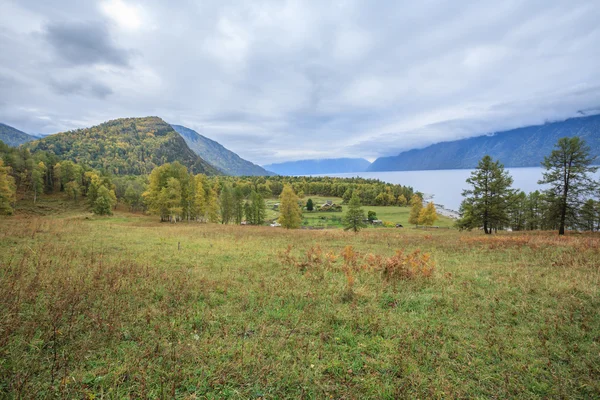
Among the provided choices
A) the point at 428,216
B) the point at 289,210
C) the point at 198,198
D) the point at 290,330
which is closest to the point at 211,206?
the point at 198,198

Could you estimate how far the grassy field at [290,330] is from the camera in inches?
158

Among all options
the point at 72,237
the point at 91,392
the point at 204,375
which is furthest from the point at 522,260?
the point at 72,237

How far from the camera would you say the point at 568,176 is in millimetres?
25469

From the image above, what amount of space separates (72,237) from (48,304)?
33.3 ft

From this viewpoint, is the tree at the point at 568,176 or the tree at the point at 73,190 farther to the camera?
the tree at the point at 73,190

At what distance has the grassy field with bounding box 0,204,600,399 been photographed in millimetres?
4016

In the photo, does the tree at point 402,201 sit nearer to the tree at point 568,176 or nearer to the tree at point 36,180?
the tree at point 568,176

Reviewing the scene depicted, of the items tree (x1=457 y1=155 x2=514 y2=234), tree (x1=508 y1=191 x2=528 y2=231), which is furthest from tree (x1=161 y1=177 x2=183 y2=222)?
tree (x1=508 y1=191 x2=528 y2=231)

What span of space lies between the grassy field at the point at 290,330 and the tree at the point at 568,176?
76.2ft

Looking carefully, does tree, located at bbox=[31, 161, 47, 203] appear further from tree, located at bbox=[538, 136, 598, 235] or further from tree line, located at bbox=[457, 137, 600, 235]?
tree, located at bbox=[538, 136, 598, 235]

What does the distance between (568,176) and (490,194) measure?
7580mm

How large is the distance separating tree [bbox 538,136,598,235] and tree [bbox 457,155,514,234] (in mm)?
4301

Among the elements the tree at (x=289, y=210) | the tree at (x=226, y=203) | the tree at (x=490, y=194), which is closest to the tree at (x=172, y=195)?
the tree at (x=289, y=210)

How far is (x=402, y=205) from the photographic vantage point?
5054 inches
